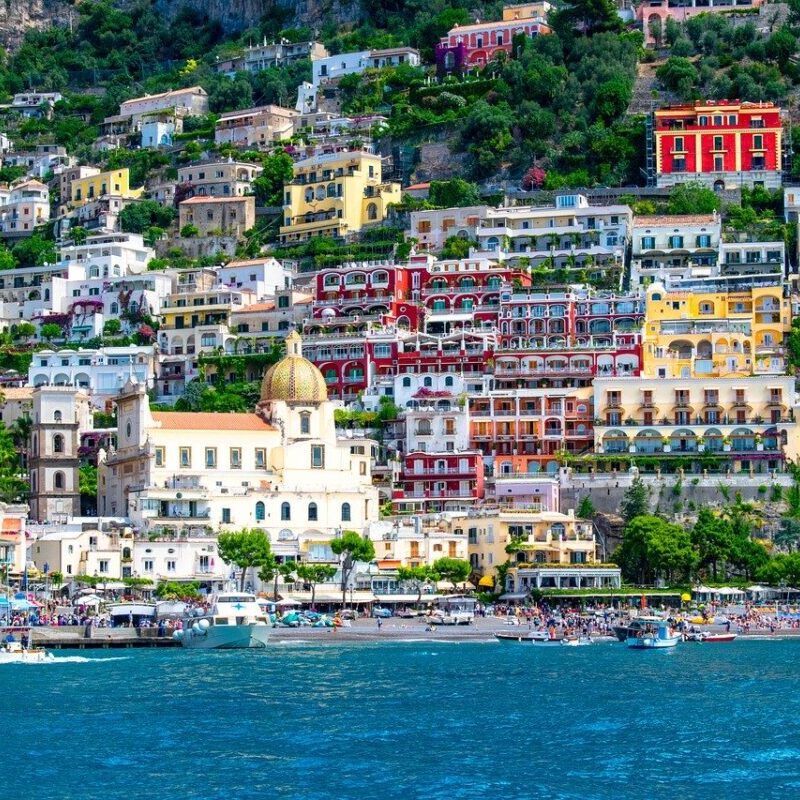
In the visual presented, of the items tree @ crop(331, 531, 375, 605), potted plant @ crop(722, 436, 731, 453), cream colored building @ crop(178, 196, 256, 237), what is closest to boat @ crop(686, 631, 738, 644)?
tree @ crop(331, 531, 375, 605)

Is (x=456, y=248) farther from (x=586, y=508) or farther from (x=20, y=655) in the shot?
(x=20, y=655)

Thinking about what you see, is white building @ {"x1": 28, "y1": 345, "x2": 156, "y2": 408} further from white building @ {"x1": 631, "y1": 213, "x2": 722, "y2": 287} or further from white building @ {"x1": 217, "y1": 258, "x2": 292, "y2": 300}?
white building @ {"x1": 631, "y1": 213, "x2": 722, "y2": 287}

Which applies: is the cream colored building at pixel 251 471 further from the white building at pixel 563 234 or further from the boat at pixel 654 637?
the white building at pixel 563 234

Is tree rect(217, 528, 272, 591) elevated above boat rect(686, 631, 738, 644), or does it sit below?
above

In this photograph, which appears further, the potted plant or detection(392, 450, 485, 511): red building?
detection(392, 450, 485, 511): red building

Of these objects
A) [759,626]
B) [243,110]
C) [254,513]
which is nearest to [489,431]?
[254,513]

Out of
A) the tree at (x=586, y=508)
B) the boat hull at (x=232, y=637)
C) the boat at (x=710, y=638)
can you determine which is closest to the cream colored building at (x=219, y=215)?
the tree at (x=586, y=508)

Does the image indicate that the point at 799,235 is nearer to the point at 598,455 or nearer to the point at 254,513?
the point at 598,455
